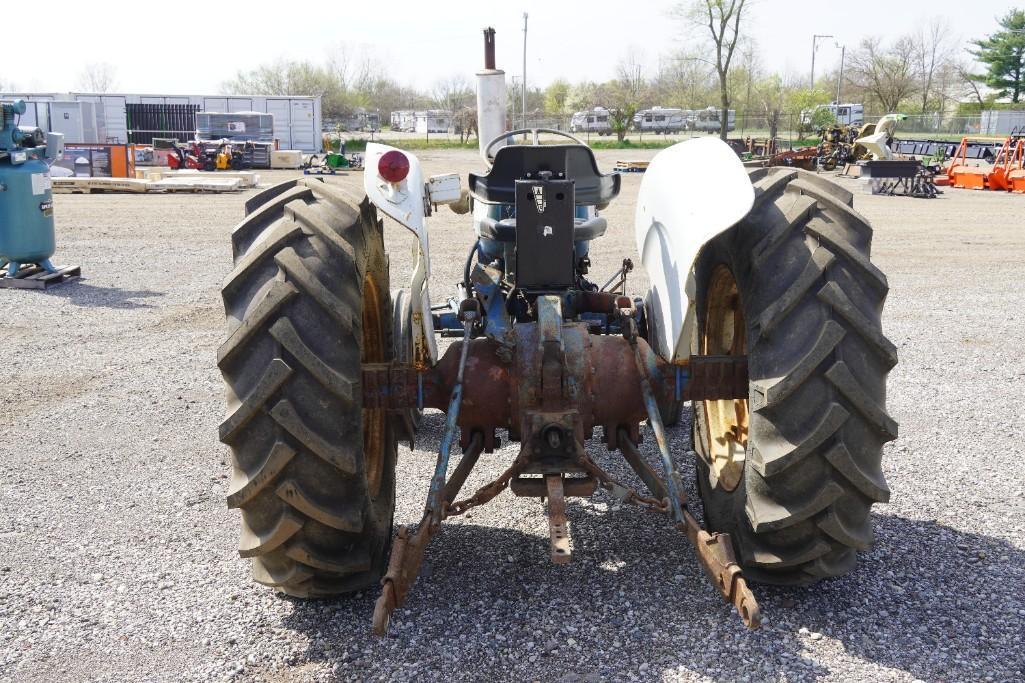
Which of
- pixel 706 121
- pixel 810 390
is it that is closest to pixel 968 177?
pixel 810 390

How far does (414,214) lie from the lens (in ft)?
11.3

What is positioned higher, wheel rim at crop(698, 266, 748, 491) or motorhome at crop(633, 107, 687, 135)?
motorhome at crop(633, 107, 687, 135)

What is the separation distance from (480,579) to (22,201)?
9.58 m

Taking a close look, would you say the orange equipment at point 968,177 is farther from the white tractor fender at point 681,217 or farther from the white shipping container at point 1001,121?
the white shipping container at point 1001,121

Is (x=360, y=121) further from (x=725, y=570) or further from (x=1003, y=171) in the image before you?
(x=725, y=570)

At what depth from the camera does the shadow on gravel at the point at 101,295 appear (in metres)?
10.3

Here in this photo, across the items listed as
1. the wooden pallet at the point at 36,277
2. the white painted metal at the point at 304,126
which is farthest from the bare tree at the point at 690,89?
the wooden pallet at the point at 36,277

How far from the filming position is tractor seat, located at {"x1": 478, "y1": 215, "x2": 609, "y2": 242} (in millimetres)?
4676

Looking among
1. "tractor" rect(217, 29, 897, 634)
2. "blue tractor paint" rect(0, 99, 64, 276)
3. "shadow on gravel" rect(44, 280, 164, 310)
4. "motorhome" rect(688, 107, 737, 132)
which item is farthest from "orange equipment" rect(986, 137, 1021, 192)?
"motorhome" rect(688, 107, 737, 132)

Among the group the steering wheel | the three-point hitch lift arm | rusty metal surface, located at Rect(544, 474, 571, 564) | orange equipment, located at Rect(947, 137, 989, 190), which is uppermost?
the steering wheel

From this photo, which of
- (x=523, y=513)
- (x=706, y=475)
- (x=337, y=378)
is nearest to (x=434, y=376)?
(x=337, y=378)

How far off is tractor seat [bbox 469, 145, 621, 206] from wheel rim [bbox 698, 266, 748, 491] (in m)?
0.76

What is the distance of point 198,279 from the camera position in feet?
39.0

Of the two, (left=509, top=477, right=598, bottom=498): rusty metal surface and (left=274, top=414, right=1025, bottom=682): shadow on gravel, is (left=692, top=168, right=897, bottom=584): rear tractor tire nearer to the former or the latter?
(left=274, top=414, right=1025, bottom=682): shadow on gravel
